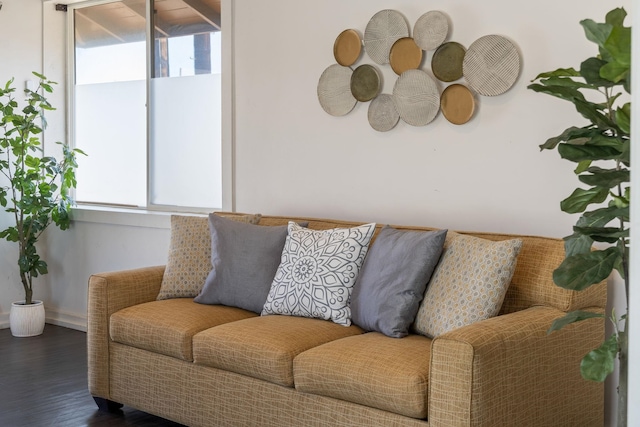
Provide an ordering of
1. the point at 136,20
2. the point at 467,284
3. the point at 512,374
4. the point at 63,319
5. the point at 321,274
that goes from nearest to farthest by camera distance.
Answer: the point at 512,374, the point at 467,284, the point at 321,274, the point at 136,20, the point at 63,319

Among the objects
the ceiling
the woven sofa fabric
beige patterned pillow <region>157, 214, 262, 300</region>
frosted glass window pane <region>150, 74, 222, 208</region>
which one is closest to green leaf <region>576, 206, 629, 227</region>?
the woven sofa fabric

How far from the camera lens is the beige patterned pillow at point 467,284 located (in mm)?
2830

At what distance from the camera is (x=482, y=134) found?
3502 mm

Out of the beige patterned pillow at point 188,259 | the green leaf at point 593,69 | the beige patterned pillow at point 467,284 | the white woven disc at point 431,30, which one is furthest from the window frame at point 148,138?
the green leaf at point 593,69

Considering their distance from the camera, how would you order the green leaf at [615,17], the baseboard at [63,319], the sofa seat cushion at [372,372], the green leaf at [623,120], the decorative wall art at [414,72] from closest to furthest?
the green leaf at [623,120] < the green leaf at [615,17] < the sofa seat cushion at [372,372] < the decorative wall art at [414,72] < the baseboard at [63,319]

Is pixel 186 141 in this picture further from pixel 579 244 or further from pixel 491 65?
pixel 579 244

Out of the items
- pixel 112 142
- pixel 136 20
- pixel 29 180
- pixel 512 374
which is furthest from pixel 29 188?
pixel 512 374

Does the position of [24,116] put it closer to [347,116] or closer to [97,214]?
[97,214]

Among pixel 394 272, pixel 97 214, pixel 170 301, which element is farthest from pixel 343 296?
pixel 97 214

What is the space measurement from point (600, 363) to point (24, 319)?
4066mm

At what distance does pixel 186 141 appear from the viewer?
16.0 feet

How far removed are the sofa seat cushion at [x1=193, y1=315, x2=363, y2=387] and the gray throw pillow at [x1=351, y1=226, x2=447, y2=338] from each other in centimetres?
15

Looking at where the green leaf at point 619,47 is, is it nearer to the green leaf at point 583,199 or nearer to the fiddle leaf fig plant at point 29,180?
the green leaf at point 583,199

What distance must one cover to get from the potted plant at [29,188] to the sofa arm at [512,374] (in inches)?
133
